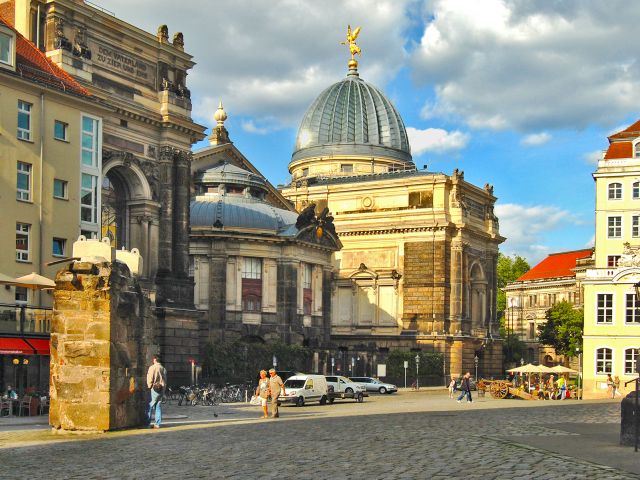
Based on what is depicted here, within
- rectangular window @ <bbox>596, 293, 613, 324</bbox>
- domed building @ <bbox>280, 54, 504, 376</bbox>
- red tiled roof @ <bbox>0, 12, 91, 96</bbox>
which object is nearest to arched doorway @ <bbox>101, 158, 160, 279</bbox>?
red tiled roof @ <bbox>0, 12, 91, 96</bbox>

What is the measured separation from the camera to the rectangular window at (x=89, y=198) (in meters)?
50.6

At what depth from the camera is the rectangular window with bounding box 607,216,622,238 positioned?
243ft

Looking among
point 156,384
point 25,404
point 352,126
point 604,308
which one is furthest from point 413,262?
point 156,384

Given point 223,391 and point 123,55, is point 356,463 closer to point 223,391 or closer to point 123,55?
point 223,391

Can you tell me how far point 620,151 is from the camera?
75500 millimetres

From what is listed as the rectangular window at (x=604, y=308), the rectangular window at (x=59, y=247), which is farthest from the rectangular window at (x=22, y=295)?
the rectangular window at (x=604, y=308)

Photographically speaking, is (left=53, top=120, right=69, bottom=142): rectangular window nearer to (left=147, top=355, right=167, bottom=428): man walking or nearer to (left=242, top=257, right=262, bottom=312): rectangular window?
(left=147, top=355, right=167, bottom=428): man walking

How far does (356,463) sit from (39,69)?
3345 centimetres

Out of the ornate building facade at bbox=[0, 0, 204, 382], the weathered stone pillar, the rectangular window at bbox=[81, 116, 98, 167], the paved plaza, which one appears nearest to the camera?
the paved plaza

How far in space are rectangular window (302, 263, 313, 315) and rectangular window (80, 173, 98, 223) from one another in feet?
113

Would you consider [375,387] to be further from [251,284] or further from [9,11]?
[9,11]

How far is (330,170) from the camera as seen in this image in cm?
11775

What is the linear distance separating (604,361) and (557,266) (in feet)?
297

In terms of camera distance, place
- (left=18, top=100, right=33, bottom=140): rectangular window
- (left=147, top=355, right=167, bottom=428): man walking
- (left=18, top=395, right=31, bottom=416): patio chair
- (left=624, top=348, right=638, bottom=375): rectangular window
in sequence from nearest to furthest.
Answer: (left=147, top=355, right=167, bottom=428): man walking, (left=18, top=395, right=31, bottom=416): patio chair, (left=18, top=100, right=33, bottom=140): rectangular window, (left=624, top=348, right=638, bottom=375): rectangular window
